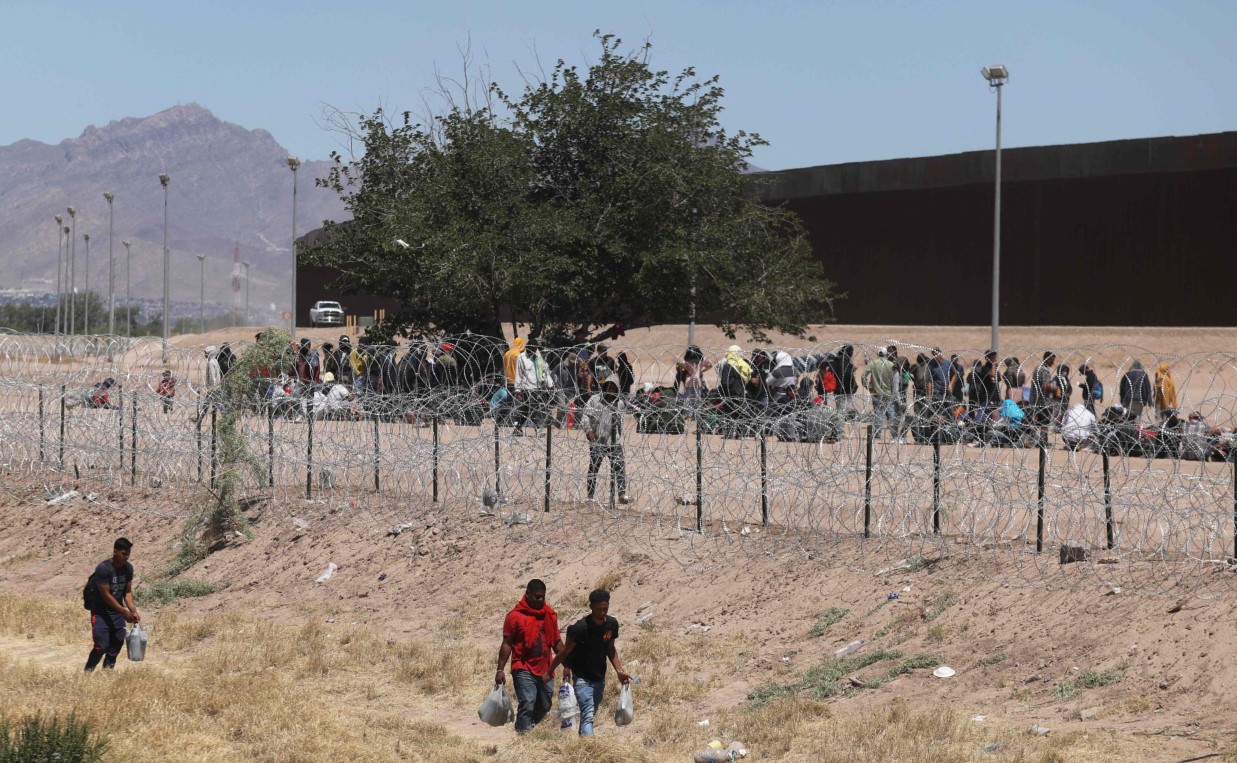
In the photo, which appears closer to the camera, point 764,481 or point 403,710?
point 403,710

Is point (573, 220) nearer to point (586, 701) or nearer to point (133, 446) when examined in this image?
point (133, 446)

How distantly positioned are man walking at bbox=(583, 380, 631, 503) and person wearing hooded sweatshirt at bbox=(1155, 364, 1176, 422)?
5.43 metres

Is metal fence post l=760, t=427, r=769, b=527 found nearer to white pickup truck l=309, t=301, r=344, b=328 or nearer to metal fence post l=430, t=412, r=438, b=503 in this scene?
metal fence post l=430, t=412, r=438, b=503

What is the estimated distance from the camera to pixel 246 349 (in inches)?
704

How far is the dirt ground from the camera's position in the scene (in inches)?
390

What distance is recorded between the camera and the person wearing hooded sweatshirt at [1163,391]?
618 inches

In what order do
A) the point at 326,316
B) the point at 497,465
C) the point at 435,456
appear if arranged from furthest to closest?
1. the point at 326,316
2. the point at 435,456
3. the point at 497,465

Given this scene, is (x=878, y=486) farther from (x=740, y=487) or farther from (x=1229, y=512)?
(x=1229, y=512)

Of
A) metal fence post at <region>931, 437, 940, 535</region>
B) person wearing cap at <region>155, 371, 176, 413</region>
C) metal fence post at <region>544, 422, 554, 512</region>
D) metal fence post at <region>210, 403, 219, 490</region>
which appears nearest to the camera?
metal fence post at <region>931, 437, 940, 535</region>

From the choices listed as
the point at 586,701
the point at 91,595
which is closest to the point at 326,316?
the point at 91,595

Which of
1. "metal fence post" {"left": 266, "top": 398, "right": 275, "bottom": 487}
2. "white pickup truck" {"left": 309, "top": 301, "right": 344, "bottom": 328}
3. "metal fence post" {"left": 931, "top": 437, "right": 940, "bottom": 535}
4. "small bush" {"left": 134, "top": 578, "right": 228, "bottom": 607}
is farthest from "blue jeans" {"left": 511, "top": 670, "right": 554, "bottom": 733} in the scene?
"white pickup truck" {"left": 309, "top": 301, "right": 344, "bottom": 328}

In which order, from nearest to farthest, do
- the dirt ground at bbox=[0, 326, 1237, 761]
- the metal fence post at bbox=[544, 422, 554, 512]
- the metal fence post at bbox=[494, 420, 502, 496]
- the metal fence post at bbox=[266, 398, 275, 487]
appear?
the dirt ground at bbox=[0, 326, 1237, 761], the metal fence post at bbox=[544, 422, 554, 512], the metal fence post at bbox=[494, 420, 502, 496], the metal fence post at bbox=[266, 398, 275, 487]

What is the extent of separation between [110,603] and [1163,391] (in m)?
11.6

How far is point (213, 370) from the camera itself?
757 inches
